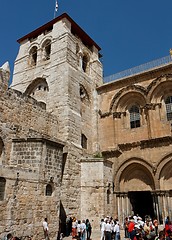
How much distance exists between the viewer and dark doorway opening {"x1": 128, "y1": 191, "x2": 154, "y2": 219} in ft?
53.0

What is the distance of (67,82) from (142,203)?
10.5m

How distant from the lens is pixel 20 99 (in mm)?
12969

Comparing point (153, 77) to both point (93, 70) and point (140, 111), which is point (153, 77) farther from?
point (93, 70)

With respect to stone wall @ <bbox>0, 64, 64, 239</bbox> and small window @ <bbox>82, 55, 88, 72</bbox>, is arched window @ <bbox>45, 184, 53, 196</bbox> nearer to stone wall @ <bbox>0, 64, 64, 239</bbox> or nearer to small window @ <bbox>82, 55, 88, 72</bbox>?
stone wall @ <bbox>0, 64, 64, 239</bbox>

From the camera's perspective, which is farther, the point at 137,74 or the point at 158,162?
the point at 137,74

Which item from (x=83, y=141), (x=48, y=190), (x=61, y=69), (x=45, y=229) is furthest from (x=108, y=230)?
(x=61, y=69)

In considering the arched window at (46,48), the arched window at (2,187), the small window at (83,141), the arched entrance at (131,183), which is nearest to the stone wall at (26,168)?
the arched window at (2,187)

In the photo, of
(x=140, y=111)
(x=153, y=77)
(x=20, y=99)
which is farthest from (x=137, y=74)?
(x=20, y=99)

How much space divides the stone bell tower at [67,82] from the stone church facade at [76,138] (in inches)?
2.8

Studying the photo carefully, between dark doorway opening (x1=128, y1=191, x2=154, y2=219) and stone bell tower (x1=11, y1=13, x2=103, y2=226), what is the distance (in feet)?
13.8

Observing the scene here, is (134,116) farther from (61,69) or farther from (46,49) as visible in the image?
(46,49)

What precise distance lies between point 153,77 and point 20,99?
9085mm

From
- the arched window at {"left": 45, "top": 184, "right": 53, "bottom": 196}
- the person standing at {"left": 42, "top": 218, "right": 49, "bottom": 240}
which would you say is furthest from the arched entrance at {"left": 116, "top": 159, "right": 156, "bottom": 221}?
the person standing at {"left": 42, "top": 218, "right": 49, "bottom": 240}

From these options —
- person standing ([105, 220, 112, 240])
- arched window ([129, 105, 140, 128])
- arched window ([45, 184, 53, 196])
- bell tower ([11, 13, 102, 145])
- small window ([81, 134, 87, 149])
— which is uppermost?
bell tower ([11, 13, 102, 145])
